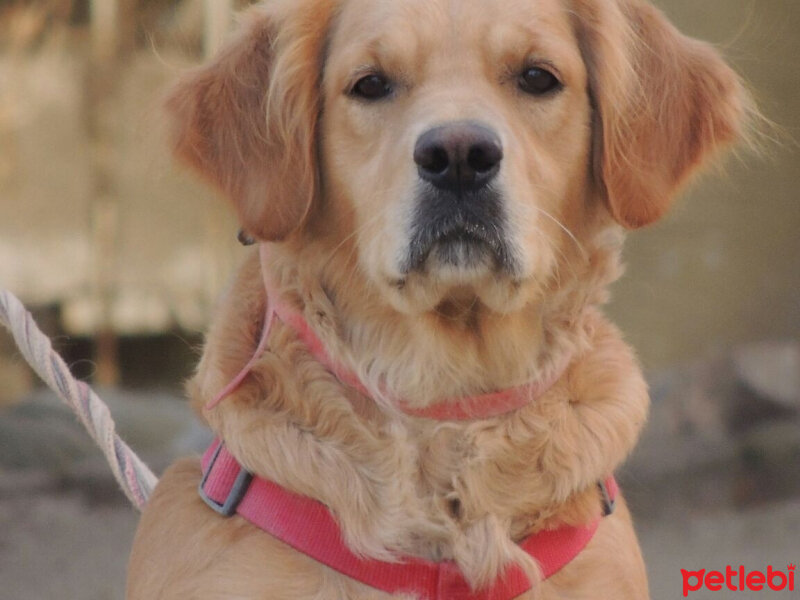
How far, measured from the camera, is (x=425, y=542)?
2.72 m

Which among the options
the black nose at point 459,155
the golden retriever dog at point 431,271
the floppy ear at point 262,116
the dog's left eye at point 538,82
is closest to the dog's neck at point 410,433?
the golden retriever dog at point 431,271

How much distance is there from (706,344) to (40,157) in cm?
392

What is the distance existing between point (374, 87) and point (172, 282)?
4.57m

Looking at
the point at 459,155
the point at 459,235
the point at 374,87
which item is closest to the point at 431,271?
the point at 459,235

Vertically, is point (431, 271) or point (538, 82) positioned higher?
point (538, 82)

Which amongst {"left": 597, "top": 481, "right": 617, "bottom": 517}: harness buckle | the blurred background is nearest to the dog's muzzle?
{"left": 597, "top": 481, "right": 617, "bottom": 517}: harness buckle

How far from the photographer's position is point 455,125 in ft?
8.40

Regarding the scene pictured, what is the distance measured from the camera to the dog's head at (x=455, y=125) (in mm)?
2672

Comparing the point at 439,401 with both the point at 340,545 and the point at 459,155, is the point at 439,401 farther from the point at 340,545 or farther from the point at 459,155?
the point at 459,155

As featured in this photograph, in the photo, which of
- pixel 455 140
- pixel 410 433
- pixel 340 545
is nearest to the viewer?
pixel 455 140

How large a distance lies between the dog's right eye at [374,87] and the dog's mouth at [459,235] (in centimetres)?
34

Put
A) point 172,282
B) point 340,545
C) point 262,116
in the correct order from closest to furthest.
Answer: point 340,545, point 262,116, point 172,282

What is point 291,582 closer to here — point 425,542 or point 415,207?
point 425,542

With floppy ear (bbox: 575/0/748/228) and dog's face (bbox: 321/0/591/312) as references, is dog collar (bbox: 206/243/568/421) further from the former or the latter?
floppy ear (bbox: 575/0/748/228)
